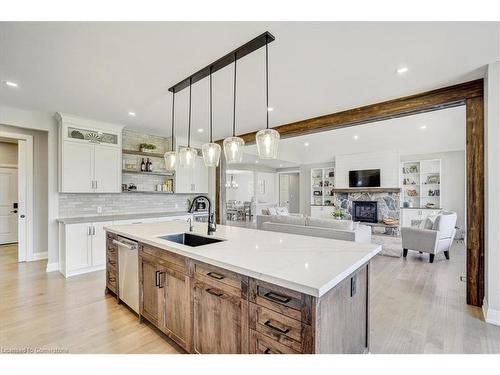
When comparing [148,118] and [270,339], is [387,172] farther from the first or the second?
[270,339]

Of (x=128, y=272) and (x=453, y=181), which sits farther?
(x=453, y=181)

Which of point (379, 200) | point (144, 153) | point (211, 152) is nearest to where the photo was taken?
point (211, 152)

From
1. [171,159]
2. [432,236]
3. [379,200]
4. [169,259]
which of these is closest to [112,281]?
[169,259]

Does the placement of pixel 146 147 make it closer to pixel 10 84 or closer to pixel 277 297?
pixel 10 84

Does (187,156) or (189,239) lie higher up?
(187,156)

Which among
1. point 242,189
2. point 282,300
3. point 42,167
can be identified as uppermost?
point 42,167

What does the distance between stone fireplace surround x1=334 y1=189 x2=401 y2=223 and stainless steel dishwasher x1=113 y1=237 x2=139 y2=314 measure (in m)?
7.20

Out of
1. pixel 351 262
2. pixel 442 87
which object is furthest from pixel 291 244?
pixel 442 87

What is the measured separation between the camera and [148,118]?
4090 mm

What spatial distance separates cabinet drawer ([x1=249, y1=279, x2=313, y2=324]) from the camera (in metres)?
1.16

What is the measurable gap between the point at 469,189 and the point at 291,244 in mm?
2277

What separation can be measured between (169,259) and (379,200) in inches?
294

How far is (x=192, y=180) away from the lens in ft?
18.4

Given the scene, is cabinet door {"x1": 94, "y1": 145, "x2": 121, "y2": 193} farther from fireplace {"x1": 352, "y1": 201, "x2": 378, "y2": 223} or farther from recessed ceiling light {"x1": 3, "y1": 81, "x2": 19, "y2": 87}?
fireplace {"x1": 352, "y1": 201, "x2": 378, "y2": 223}
